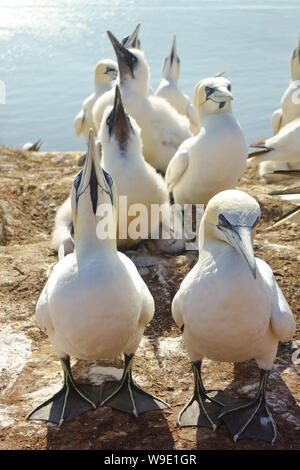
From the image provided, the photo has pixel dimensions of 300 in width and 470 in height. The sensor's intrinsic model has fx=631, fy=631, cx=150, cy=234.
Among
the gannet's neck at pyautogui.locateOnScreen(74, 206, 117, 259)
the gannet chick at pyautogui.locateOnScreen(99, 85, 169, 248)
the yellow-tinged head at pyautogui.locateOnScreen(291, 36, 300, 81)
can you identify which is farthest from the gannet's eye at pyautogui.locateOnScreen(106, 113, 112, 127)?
the yellow-tinged head at pyautogui.locateOnScreen(291, 36, 300, 81)

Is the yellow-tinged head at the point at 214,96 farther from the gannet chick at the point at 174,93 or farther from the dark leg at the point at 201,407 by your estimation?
the gannet chick at the point at 174,93

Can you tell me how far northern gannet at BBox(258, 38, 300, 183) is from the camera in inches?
235

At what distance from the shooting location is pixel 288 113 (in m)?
6.16

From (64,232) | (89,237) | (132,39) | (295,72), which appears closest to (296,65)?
(295,72)

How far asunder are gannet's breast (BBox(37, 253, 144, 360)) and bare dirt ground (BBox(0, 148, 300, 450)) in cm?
35

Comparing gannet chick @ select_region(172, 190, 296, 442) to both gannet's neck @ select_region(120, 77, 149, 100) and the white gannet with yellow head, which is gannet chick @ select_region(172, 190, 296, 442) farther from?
the white gannet with yellow head

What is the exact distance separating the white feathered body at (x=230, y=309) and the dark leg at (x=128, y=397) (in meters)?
0.34

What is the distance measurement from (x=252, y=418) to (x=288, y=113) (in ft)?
13.6

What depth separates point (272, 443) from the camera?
254 centimetres

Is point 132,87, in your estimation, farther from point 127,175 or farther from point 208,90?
point 127,175

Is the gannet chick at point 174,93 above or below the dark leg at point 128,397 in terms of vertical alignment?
above

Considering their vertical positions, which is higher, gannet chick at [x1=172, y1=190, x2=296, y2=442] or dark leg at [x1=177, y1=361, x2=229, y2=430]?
→ gannet chick at [x1=172, y1=190, x2=296, y2=442]

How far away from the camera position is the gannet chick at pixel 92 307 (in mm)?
2557

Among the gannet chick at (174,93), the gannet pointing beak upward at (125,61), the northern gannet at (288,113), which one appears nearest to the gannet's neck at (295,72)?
the northern gannet at (288,113)
